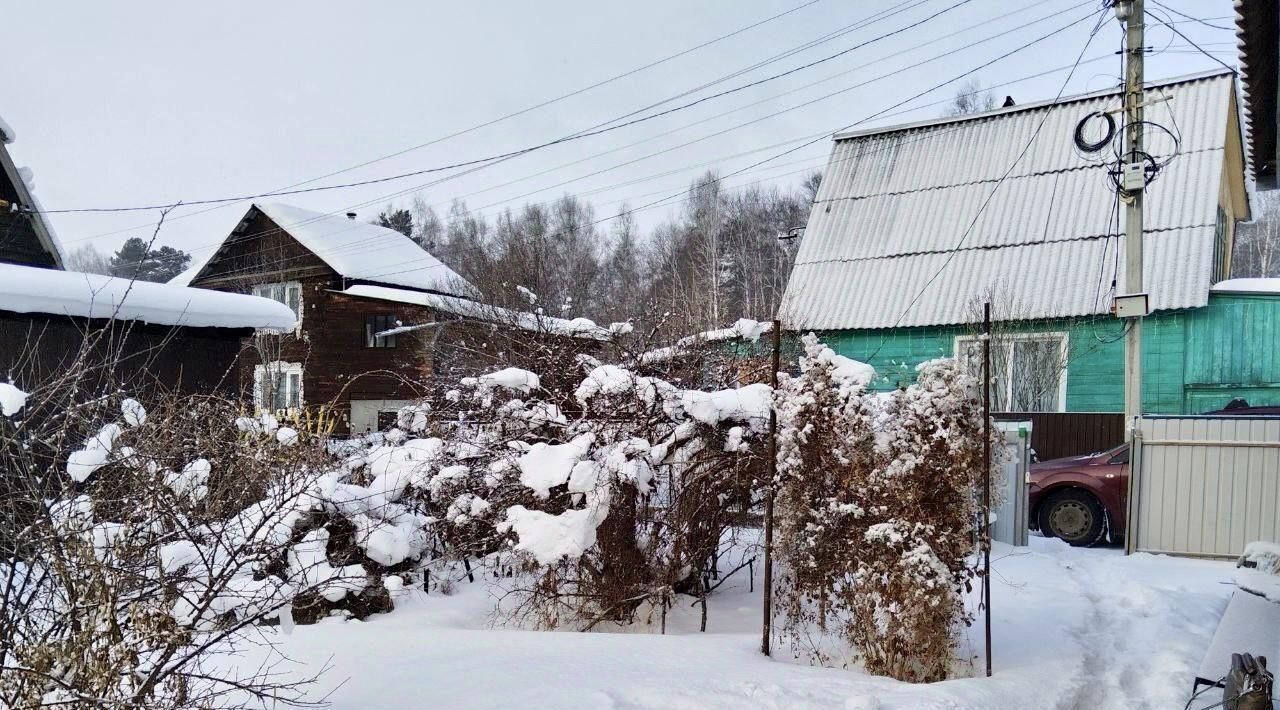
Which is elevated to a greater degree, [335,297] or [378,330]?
[335,297]

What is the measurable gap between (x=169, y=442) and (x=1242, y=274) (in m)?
46.4

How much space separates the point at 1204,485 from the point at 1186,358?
24.0 ft

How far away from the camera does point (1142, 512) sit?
9828 millimetres

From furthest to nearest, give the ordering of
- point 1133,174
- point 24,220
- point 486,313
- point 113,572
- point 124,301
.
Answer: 1. point 486,313
2. point 24,220
3. point 1133,174
4. point 124,301
5. point 113,572

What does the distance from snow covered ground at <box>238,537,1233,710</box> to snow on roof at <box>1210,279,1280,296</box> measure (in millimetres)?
9818

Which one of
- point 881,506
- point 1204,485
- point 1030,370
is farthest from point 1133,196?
point 881,506

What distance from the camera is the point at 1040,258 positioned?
58.0 ft

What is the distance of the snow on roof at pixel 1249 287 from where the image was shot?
1563 centimetres

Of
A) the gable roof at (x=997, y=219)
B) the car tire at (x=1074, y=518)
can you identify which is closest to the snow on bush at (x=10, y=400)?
the car tire at (x=1074, y=518)

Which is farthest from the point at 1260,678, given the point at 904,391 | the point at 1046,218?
the point at 1046,218

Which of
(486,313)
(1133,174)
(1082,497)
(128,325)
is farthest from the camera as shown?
(486,313)

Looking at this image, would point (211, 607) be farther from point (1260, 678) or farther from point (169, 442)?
point (1260, 678)

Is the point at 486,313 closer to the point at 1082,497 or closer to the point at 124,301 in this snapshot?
the point at 124,301

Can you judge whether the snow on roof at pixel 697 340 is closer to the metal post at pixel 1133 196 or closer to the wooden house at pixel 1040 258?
the metal post at pixel 1133 196
